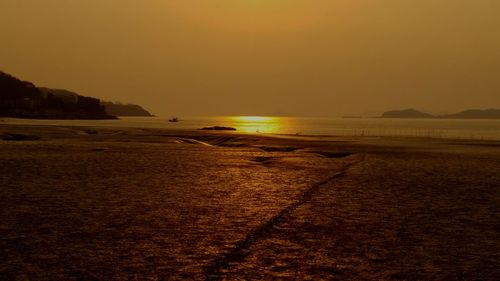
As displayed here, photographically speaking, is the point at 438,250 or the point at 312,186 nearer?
the point at 438,250

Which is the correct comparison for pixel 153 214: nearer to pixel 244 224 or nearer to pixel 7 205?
pixel 244 224

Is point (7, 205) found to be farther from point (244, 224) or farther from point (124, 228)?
point (244, 224)

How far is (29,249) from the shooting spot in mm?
9516

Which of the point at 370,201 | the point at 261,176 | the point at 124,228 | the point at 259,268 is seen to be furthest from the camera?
the point at 261,176

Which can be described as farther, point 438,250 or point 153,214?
point 153,214

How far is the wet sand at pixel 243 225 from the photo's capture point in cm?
862

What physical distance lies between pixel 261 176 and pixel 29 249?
551 inches

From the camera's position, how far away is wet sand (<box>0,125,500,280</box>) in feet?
28.3

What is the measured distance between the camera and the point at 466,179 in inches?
911

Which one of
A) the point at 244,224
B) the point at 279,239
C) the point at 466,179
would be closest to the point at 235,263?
the point at 279,239

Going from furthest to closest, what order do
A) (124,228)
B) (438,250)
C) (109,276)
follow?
(124,228) → (438,250) → (109,276)

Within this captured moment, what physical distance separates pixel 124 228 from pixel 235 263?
386cm

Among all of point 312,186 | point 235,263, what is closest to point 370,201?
point 312,186

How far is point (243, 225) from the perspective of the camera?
Answer: 39.5ft
